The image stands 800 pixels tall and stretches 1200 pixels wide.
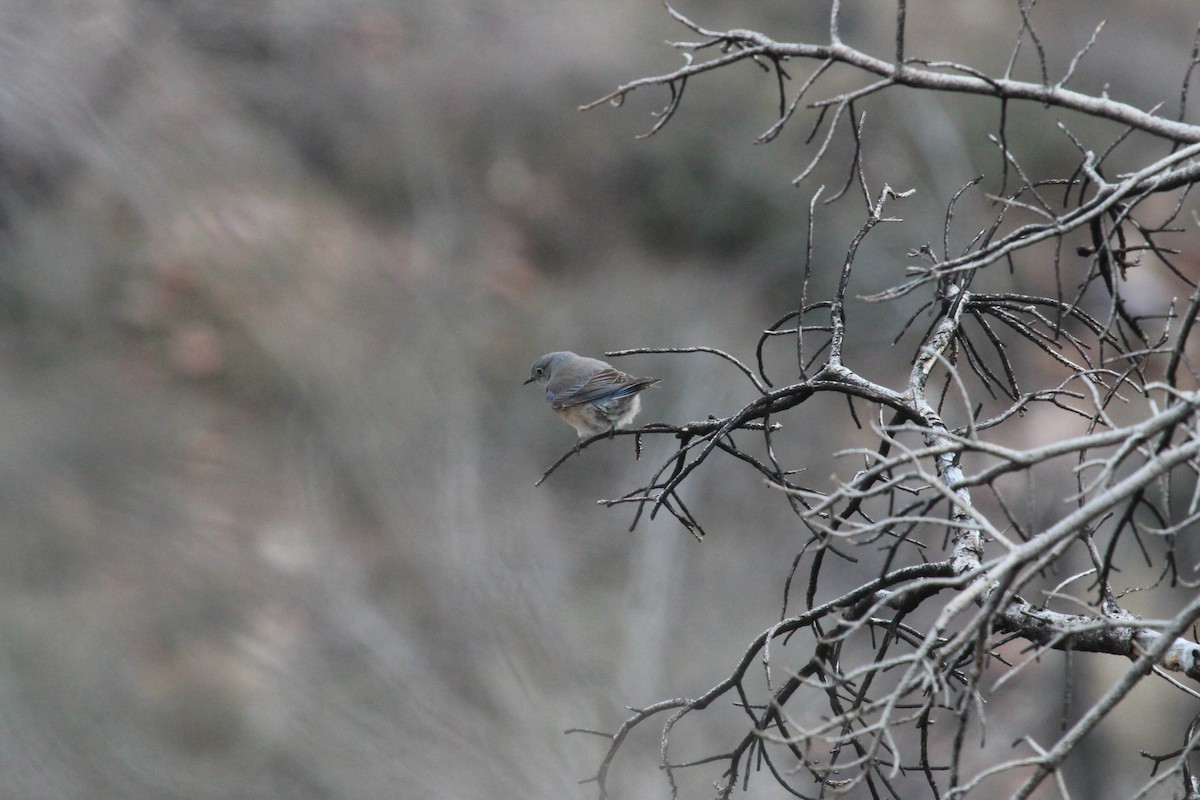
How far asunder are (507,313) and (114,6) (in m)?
5.18

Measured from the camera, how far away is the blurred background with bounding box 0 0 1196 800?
959 cm

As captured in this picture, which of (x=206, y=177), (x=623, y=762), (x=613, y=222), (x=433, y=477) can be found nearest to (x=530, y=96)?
(x=613, y=222)

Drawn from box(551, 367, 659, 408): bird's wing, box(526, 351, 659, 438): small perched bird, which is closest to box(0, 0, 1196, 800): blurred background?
box(526, 351, 659, 438): small perched bird

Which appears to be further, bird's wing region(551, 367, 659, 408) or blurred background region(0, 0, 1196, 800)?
blurred background region(0, 0, 1196, 800)

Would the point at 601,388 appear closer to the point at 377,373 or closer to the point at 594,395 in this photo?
the point at 594,395

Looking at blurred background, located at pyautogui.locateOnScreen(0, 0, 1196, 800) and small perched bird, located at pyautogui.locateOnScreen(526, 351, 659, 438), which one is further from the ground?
blurred background, located at pyautogui.locateOnScreen(0, 0, 1196, 800)

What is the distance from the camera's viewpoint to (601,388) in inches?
216

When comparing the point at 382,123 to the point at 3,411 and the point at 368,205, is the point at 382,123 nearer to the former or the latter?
the point at 368,205

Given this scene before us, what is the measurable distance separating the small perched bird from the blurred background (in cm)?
437

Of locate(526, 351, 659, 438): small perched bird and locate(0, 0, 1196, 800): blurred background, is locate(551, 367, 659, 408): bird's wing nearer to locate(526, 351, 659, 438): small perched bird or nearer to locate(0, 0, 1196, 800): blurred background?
locate(526, 351, 659, 438): small perched bird

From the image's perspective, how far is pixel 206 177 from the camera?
38.4ft

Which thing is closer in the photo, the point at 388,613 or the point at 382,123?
the point at 388,613

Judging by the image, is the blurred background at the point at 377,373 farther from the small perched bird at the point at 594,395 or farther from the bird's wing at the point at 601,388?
the bird's wing at the point at 601,388

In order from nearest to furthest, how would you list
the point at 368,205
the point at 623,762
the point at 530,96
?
the point at 623,762 → the point at 368,205 → the point at 530,96
